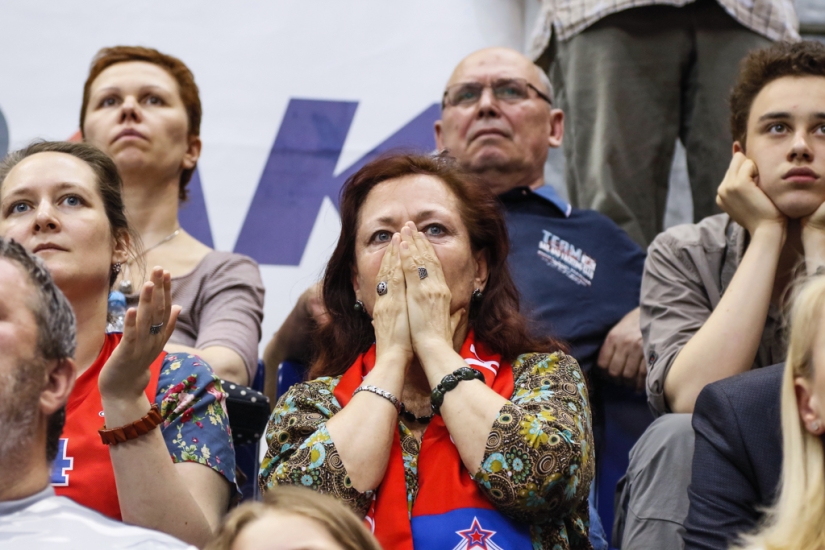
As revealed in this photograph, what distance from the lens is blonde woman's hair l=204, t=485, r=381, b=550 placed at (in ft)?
3.88

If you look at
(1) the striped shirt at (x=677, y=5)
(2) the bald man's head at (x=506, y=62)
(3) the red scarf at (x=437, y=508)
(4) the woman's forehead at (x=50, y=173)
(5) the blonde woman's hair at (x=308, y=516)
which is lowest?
(3) the red scarf at (x=437, y=508)

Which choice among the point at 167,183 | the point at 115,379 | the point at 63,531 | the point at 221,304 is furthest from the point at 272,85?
the point at 63,531

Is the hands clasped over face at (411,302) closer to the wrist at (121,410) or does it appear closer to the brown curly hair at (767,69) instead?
the wrist at (121,410)

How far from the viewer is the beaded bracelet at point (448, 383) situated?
1.85 meters

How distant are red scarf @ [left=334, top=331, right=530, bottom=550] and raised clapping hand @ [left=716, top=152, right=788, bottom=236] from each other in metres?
0.93

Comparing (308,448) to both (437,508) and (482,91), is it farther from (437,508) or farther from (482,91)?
(482,91)

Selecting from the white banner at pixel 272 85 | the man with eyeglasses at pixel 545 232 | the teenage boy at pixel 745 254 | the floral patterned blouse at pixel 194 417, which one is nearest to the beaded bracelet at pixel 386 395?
the floral patterned blouse at pixel 194 417

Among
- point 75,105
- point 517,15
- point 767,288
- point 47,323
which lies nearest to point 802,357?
point 767,288

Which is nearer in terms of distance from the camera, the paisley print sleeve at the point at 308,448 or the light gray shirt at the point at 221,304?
the paisley print sleeve at the point at 308,448

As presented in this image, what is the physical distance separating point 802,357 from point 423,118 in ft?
6.60

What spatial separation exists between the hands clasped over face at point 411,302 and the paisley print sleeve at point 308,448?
14 cm

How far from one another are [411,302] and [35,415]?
2.66 ft

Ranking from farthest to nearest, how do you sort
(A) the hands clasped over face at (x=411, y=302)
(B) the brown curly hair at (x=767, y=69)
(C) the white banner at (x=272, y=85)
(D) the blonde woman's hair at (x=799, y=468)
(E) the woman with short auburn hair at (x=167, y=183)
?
1. (C) the white banner at (x=272, y=85)
2. (E) the woman with short auburn hair at (x=167, y=183)
3. (B) the brown curly hair at (x=767, y=69)
4. (A) the hands clasped over face at (x=411, y=302)
5. (D) the blonde woman's hair at (x=799, y=468)

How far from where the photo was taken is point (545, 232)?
9.62 ft
